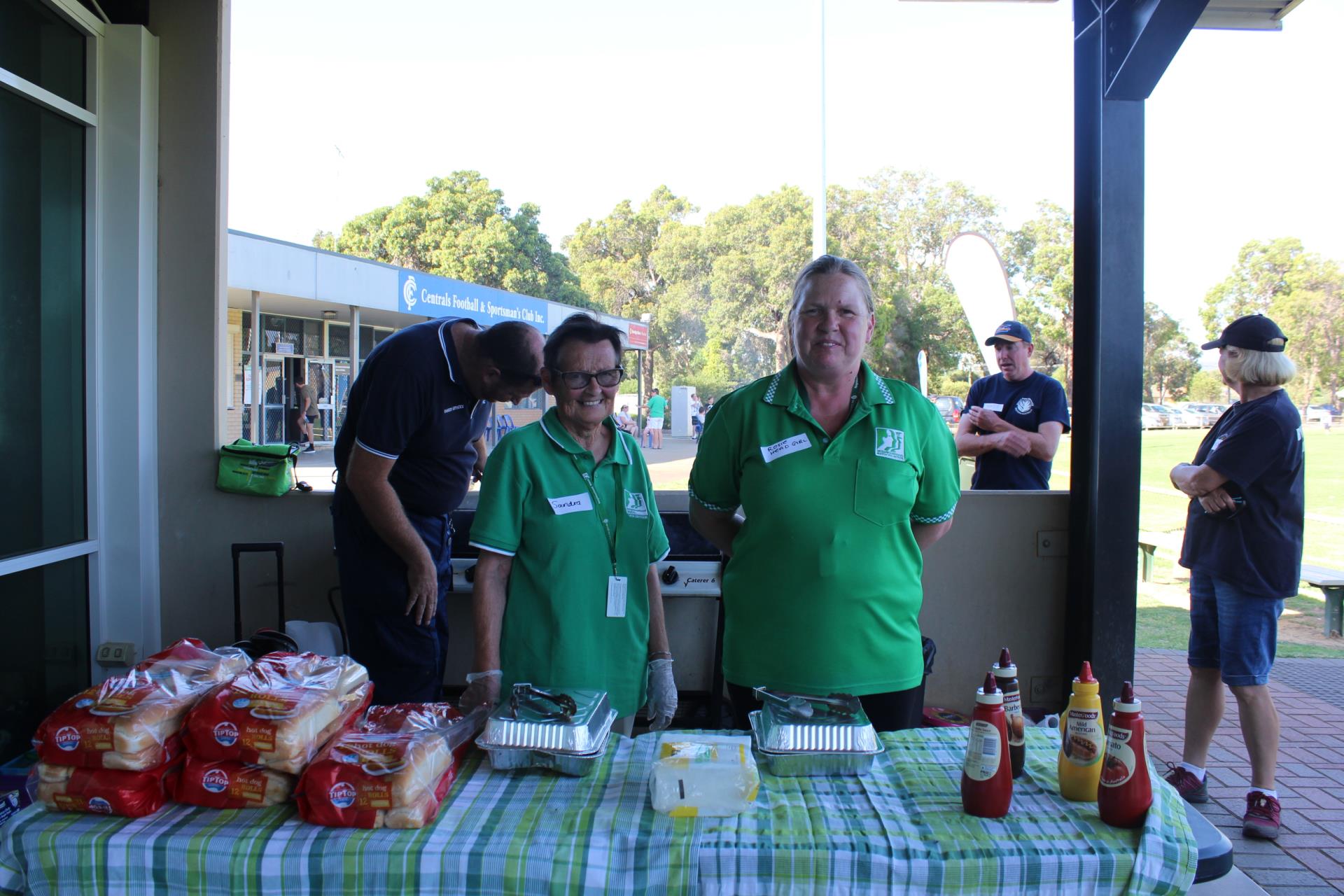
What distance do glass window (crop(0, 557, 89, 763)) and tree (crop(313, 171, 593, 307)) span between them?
34.7 metres

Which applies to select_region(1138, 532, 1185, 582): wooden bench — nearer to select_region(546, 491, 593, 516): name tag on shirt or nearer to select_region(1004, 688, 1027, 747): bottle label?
select_region(1004, 688, 1027, 747): bottle label

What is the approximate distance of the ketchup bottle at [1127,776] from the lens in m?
1.50

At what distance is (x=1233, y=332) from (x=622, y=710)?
272cm

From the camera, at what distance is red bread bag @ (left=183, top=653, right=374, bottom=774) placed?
4.93 ft

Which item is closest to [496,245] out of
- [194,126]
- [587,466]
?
[194,126]

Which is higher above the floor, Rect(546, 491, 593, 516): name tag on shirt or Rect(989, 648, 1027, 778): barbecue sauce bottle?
Rect(546, 491, 593, 516): name tag on shirt

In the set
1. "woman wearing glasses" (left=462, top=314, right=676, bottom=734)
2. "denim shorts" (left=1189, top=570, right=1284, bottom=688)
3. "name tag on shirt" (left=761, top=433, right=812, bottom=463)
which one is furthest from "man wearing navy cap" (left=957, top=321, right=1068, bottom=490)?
"woman wearing glasses" (left=462, top=314, right=676, bottom=734)

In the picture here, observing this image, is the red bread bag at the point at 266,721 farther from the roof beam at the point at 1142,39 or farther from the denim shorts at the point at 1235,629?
the roof beam at the point at 1142,39

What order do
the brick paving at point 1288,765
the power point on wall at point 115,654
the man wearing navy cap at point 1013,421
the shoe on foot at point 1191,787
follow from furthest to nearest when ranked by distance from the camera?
1. the man wearing navy cap at point 1013,421
2. the power point on wall at point 115,654
3. the shoe on foot at point 1191,787
4. the brick paving at point 1288,765

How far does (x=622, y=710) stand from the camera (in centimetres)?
212

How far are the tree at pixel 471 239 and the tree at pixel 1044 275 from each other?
1863 cm

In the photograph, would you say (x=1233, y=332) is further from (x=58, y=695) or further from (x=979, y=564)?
(x=58, y=695)

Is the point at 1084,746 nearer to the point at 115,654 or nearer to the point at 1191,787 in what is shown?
the point at 1191,787

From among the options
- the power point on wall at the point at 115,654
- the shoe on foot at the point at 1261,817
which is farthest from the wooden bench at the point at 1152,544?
the power point on wall at the point at 115,654
